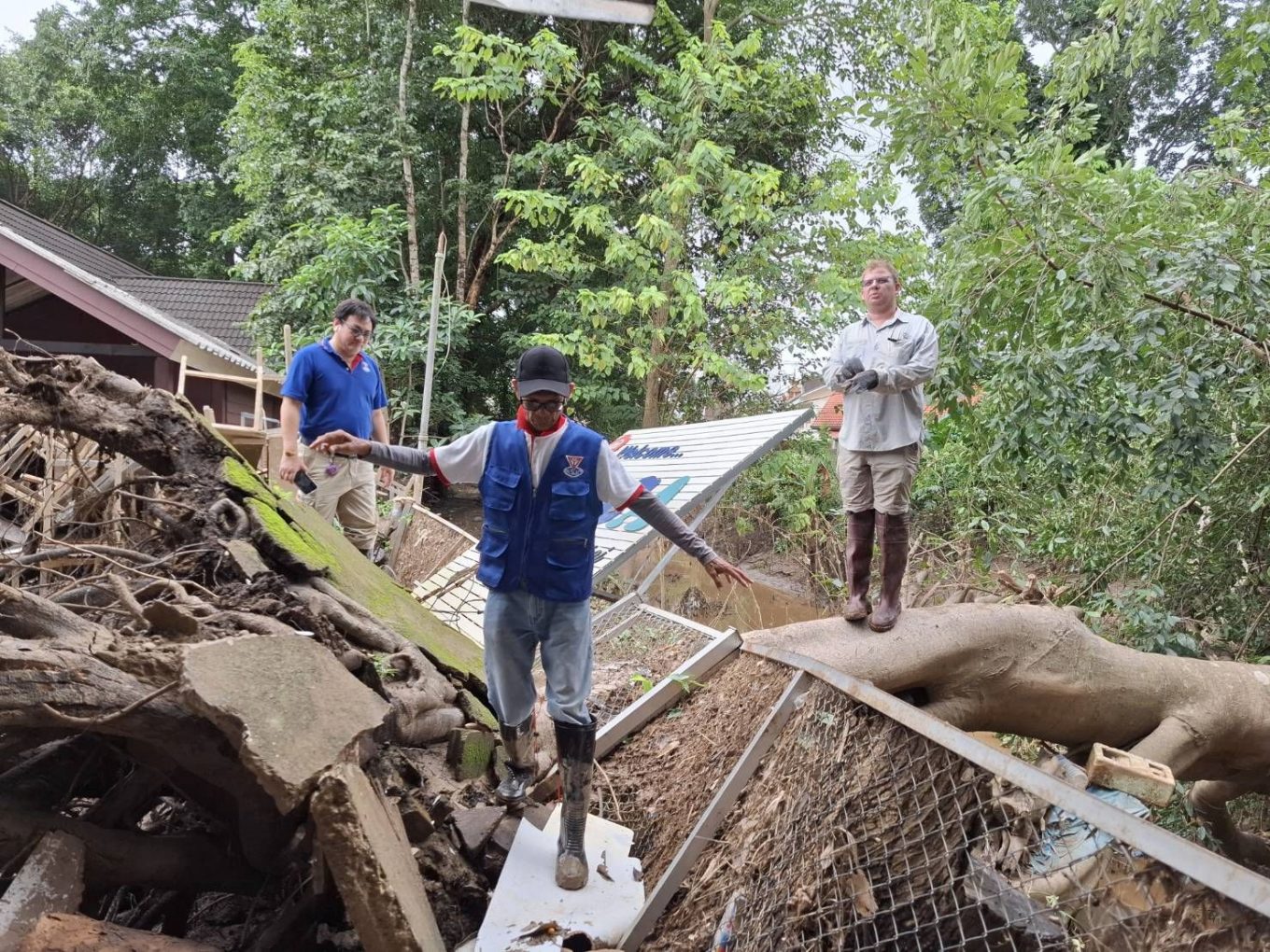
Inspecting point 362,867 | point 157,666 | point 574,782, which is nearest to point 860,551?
point 574,782

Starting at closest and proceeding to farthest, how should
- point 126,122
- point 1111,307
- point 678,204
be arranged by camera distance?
point 1111,307
point 678,204
point 126,122

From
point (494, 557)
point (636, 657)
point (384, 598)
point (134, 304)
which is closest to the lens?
point (494, 557)

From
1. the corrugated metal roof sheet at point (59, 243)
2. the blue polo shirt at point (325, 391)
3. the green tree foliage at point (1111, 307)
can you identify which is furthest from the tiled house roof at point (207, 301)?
the green tree foliage at point (1111, 307)

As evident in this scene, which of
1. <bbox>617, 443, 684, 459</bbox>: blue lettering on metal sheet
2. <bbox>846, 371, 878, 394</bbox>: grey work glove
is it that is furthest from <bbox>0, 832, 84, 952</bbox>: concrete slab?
<bbox>617, 443, 684, 459</bbox>: blue lettering on metal sheet

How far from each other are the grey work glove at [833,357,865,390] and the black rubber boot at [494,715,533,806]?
1.96 metres

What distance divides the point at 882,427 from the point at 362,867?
271 centimetres

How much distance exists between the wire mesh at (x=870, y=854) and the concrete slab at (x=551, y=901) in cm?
20

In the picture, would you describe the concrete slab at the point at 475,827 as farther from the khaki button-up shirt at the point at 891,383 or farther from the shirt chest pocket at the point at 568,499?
the khaki button-up shirt at the point at 891,383

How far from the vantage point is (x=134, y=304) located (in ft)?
36.2

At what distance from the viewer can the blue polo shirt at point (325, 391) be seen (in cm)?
473

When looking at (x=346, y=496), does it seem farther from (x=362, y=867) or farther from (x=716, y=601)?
(x=716, y=601)

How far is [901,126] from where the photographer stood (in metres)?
5.40

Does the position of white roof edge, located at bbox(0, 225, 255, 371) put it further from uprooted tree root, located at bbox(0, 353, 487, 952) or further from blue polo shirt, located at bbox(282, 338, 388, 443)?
uprooted tree root, located at bbox(0, 353, 487, 952)

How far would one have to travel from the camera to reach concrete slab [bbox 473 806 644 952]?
2.81 m
